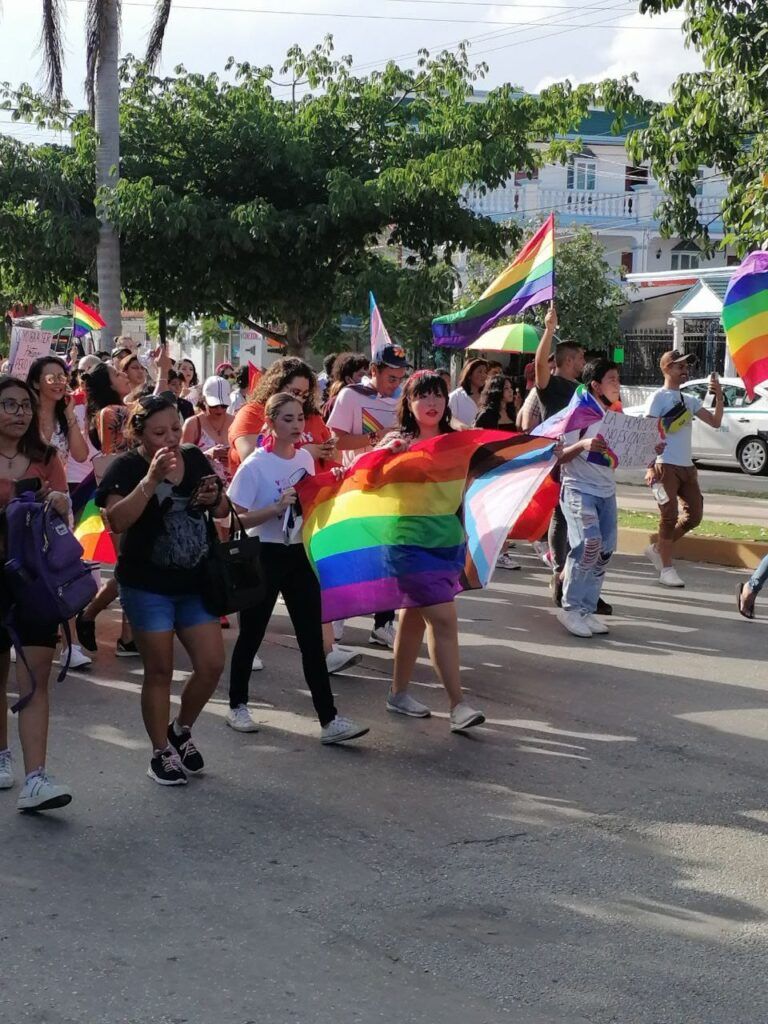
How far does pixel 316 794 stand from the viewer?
5742mm

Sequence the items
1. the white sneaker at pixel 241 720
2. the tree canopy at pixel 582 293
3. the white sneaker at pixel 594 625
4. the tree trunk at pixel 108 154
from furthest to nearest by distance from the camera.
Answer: the tree canopy at pixel 582 293, the tree trunk at pixel 108 154, the white sneaker at pixel 594 625, the white sneaker at pixel 241 720

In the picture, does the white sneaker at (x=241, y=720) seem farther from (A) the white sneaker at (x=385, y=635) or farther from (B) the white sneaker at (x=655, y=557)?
(B) the white sneaker at (x=655, y=557)

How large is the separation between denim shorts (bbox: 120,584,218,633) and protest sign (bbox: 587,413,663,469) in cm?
477

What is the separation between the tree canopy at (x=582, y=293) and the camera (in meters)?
33.3

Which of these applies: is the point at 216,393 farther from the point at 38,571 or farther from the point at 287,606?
the point at 38,571

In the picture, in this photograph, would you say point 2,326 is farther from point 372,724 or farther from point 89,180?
point 372,724

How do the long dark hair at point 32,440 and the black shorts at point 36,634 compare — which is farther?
the long dark hair at point 32,440

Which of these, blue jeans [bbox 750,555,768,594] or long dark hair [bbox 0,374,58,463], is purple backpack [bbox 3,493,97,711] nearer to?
long dark hair [bbox 0,374,58,463]

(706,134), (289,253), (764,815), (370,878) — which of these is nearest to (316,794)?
(370,878)

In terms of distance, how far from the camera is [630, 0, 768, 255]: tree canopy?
11672mm

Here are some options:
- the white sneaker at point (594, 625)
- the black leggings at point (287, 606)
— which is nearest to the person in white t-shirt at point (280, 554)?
the black leggings at point (287, 606)

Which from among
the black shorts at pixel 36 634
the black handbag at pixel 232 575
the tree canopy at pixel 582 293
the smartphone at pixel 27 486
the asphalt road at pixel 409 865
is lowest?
the asphalt road at pixel 409 865

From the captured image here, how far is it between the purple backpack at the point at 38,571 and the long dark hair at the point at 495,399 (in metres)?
6.55

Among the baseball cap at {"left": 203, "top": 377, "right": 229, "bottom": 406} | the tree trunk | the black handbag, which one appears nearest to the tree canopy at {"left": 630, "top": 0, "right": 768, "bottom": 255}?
the baseball cap at {"left": 203, "top": 377, "right": 229, "bottom": 406}
